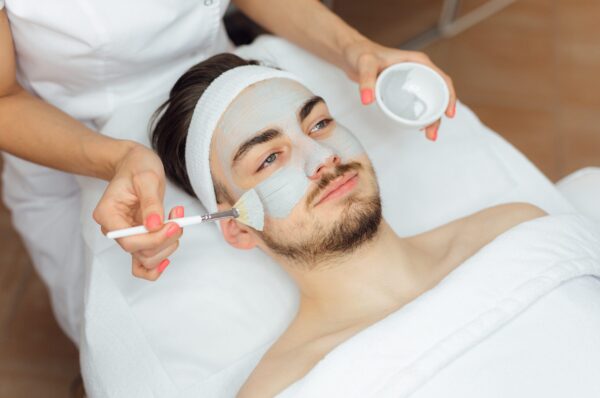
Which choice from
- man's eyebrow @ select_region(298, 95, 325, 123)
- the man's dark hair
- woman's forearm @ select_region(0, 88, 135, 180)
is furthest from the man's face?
woman's forearm @ select_region(0, 88, 135, 180)

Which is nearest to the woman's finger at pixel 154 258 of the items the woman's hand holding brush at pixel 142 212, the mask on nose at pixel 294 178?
the woman's hand holding brush at pixel 142 212

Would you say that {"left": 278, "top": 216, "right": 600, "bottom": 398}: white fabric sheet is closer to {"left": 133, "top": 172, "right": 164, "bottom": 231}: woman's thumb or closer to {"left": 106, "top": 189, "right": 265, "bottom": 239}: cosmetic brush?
{"left": 106, "top": 189, "right": 265, "bottom": 239}: cosmetic brush

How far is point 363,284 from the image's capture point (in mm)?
1352

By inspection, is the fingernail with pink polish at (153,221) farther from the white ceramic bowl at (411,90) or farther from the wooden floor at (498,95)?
the wooden floor at (498,95)

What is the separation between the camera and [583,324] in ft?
3.96

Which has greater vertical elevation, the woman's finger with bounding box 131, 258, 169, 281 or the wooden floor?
the woman's finger with bounding box 131, 258, 169, 281

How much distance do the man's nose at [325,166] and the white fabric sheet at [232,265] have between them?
32cm

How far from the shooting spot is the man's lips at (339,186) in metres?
1.28

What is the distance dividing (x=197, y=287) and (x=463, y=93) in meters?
1.67

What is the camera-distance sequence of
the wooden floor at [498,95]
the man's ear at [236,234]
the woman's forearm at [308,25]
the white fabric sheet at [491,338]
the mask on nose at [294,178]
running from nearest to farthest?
1. the white fabric sheet at [491,338]
2. the mask on nose at [294,178]
3. the man's ear at [236,234]
4. the woman's forearm at [308,25]
5. the wooden floor at [498,95]

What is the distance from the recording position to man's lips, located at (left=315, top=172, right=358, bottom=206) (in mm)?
1280

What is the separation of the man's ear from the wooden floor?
968 millimetres

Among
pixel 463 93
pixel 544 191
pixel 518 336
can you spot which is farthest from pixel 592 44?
pixel 518 336

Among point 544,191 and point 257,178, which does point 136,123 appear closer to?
point 257,178
